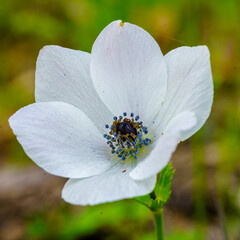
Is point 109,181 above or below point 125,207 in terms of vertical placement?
above

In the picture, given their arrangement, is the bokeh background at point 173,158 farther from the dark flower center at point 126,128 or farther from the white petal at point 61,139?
the white petal at point 61,139

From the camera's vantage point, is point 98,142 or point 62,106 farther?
point 98,142

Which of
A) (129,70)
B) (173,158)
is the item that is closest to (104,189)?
(129,70)

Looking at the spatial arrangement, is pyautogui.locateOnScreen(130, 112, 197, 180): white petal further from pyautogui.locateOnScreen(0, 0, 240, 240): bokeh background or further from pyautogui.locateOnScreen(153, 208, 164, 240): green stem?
pyautogui.locateOnScreen(0, 0, 240, 240): bokeh background

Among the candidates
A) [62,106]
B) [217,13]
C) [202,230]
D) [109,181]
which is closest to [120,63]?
[62,106]

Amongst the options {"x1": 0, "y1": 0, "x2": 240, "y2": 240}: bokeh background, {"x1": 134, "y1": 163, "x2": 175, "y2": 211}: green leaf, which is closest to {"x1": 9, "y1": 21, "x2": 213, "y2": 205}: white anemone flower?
{"x1": 134, "y1": 163, "x2": 175, "y2": 211}: green leaf

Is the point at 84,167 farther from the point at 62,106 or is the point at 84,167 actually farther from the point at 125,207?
the point at 125,207
